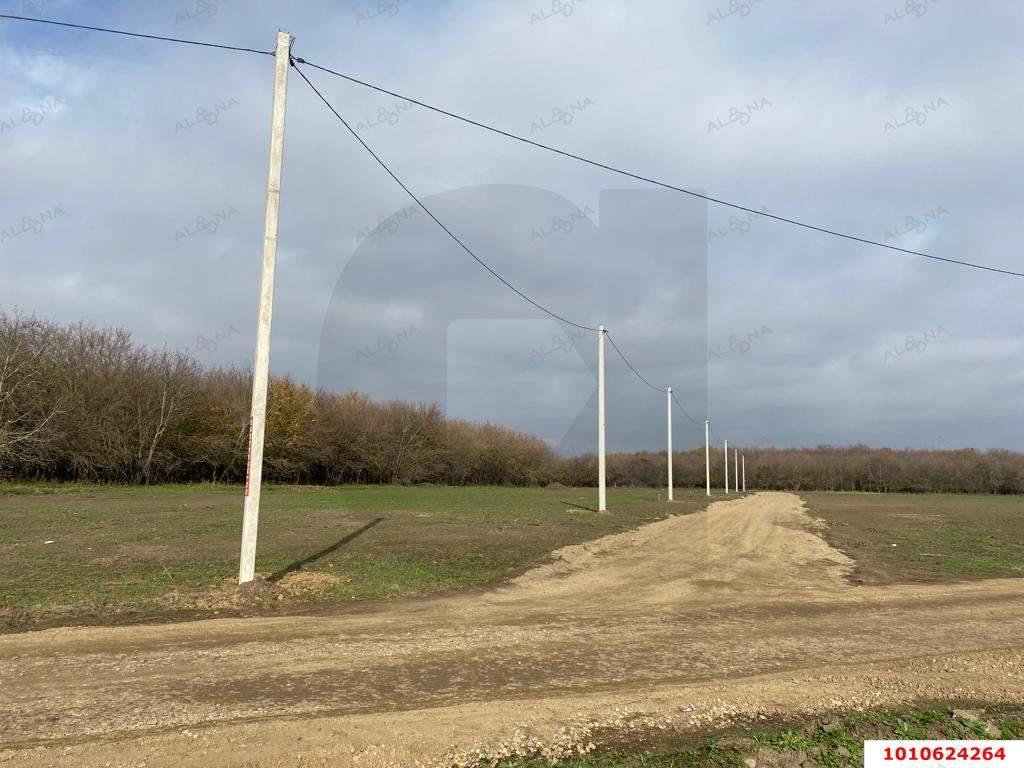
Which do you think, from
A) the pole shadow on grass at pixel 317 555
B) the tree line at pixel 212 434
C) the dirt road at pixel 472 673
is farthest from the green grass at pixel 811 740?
the tree line at pixel 212 434

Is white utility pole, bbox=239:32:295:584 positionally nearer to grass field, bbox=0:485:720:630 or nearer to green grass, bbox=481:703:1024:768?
grass field, bbox=0:485:720:630

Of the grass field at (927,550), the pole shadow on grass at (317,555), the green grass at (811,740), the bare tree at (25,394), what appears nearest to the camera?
the green grass at (811,740)

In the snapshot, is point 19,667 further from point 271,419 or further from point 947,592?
point 271,419

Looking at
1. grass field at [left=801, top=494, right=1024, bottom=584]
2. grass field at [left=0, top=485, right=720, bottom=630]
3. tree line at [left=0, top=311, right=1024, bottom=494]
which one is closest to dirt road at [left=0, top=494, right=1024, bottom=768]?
grass field at [left=0, top=485, right=720, bottom=630]

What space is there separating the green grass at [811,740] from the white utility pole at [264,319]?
291 inches

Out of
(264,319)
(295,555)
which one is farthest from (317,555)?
(264,319)

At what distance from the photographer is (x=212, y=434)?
184 feet

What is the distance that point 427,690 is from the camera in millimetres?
5641

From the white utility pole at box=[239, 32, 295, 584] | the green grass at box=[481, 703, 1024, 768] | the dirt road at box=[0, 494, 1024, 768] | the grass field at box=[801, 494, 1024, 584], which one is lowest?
the grass field at box=[801, 494, 1024, 584]

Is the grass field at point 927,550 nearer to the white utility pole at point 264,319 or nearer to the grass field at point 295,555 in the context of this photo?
the grass field at point 295,555

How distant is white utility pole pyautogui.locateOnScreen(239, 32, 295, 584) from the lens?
10312 mm

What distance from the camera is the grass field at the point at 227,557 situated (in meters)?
9.46

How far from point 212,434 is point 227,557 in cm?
4678

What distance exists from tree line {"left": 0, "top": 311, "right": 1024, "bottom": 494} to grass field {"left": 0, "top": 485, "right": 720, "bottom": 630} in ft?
71.2
